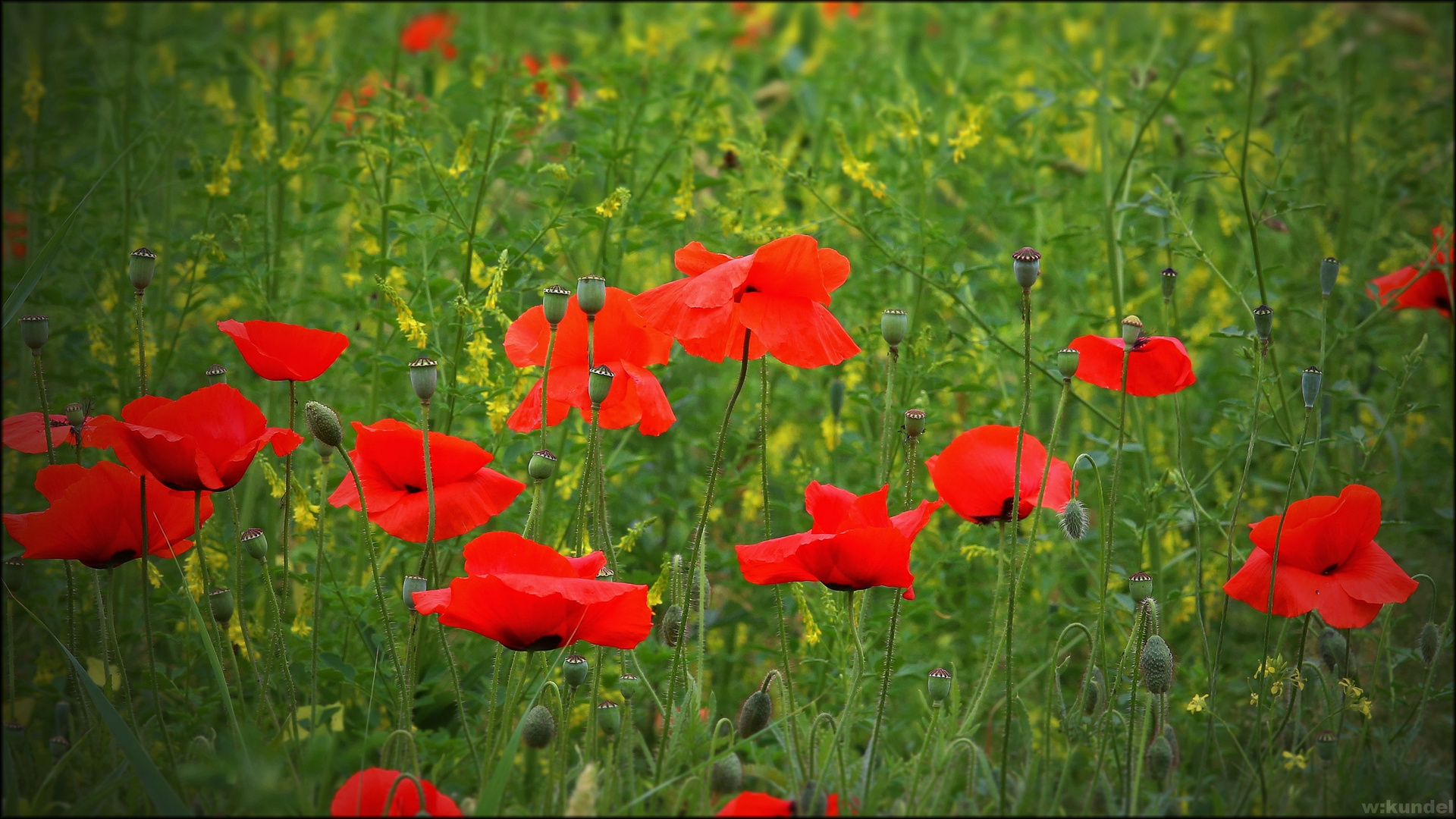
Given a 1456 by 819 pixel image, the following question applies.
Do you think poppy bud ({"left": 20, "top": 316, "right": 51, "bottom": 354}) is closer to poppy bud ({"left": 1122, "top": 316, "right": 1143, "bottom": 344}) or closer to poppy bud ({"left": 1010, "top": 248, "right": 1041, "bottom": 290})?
poppy bud ({"left": 1010, "top": 248, "right": 1041, "bottom": 290})

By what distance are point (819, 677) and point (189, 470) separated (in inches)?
37.3

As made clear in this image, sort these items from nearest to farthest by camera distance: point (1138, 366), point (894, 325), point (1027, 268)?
point (1027, 268), point (894, 325), point (1138, 366)

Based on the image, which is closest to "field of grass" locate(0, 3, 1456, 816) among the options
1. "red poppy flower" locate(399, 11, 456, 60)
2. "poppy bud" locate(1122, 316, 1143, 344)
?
"poppy bud" locate(1122, 316, 1143, 344)

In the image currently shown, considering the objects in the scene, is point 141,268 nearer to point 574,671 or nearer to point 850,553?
point 574,671

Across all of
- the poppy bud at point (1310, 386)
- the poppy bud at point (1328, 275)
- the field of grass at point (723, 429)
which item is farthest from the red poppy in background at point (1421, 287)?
the poppy bud at point (1310, 386)

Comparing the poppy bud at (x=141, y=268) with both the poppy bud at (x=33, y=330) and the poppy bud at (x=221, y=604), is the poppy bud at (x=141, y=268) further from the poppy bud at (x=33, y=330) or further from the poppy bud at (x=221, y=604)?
the poppy bud at (x=221, y=604)

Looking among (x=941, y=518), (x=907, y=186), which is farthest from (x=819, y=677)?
(x=907, y=186)

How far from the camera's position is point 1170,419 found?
6.80ft

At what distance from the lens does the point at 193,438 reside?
960mm

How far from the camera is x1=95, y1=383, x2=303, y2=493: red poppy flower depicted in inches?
36.9

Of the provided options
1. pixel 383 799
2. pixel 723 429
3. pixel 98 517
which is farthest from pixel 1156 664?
pixel 98 517

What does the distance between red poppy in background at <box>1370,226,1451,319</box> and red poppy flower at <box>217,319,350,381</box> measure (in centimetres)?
136

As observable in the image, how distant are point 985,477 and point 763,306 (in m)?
0.32

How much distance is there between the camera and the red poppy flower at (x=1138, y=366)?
1191 millimetres
